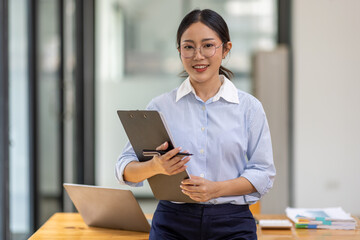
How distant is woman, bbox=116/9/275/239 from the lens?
1712mm

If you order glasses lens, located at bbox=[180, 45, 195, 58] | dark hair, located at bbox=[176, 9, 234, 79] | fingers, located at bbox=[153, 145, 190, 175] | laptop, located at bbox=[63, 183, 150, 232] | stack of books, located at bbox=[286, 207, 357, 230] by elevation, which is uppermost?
dark hair, located at bbox=[176, 9, 234, 79]

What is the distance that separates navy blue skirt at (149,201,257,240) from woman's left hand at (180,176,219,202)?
3.0 inches

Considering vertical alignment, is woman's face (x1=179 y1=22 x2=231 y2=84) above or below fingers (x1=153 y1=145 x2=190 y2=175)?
above

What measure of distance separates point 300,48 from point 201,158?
325 centimetres

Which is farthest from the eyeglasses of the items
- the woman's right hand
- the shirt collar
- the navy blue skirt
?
the navy blue skirt

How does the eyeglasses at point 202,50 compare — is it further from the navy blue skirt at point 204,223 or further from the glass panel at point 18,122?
the glass panel at point 18,122

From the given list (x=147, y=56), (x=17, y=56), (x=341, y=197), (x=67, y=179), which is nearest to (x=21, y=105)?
(x=17, y=56)

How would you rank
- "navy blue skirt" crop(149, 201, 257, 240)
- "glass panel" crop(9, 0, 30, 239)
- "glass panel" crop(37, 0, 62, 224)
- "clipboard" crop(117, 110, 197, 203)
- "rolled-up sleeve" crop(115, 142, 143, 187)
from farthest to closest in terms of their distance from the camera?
"glass panel" crop(37, 0, 62, 224) → "glass panel" crop(9, 0, 30, 239) → "rolled-up sleeve" crop(115, 142, 143, 187) → "navy blue skirt" crop(149, 201, 257, 240) → "clipboard" crop(117, 110, 197, 203)

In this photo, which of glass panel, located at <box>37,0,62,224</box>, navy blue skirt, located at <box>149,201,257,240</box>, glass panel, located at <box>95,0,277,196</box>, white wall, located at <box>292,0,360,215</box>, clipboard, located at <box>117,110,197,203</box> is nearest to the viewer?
clipboard, located at <box>117,110,197,203</box>

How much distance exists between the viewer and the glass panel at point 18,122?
3.12 m

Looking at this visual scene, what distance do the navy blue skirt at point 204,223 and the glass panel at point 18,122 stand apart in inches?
62.6

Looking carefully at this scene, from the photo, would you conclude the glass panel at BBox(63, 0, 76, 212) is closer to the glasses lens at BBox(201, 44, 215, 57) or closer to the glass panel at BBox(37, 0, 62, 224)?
the glass panel at BBox(37, 0, 62, 224)

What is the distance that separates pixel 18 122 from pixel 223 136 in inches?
74.9

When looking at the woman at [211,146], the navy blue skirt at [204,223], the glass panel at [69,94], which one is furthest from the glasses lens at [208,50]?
the glass panel at [69,94]
